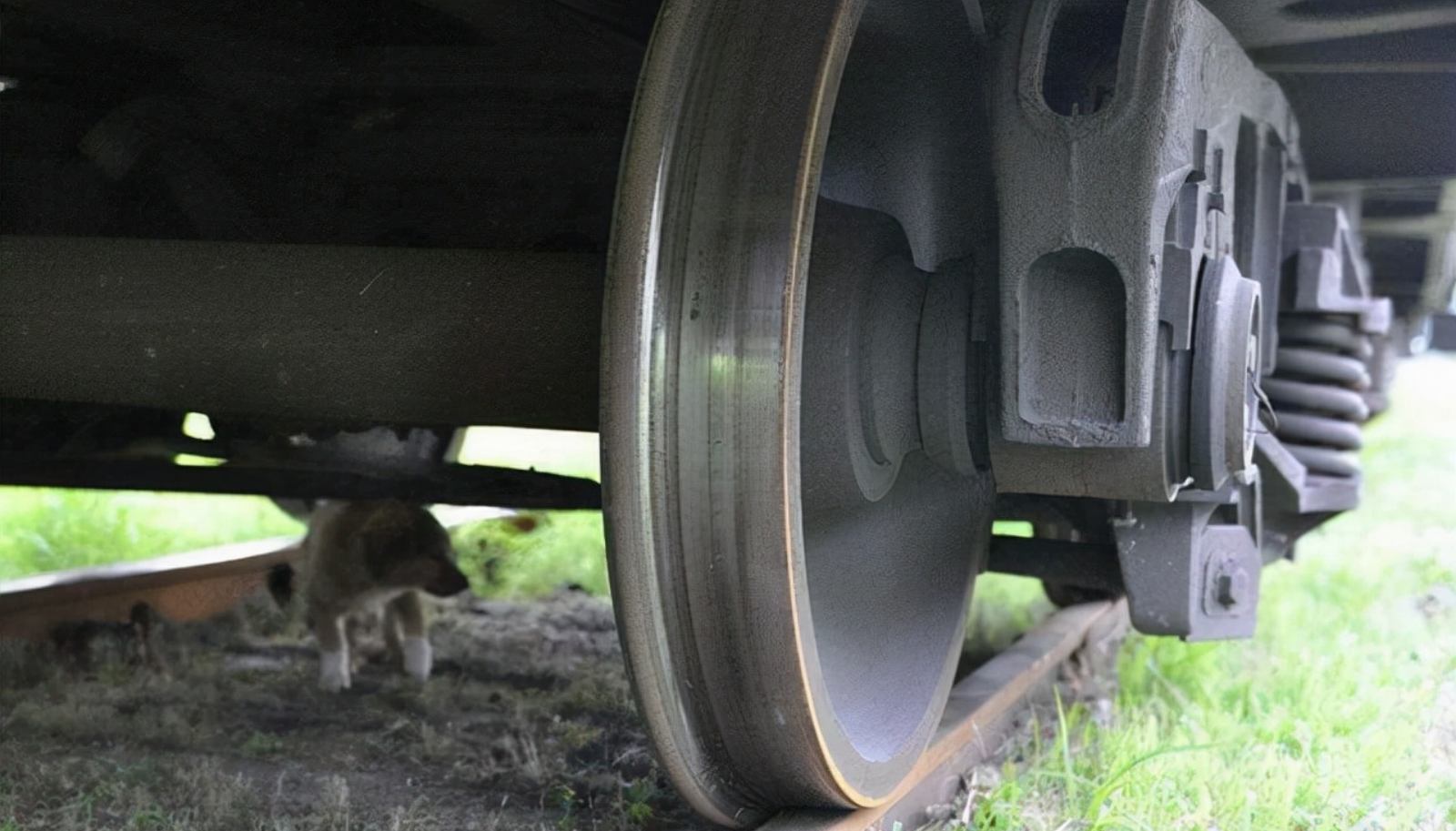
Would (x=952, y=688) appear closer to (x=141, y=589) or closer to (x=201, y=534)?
(x=141, y=589)

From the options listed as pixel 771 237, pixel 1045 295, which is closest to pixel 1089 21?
pixel 1045 295

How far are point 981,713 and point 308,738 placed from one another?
120 cm

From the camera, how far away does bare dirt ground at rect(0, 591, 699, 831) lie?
2.11 meters

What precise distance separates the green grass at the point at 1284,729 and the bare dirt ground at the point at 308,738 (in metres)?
0.63

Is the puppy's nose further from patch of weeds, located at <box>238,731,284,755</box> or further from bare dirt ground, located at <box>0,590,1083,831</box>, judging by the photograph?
patch of weeds, located at <box>238,731,284,755</box>

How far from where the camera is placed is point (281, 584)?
3564mm

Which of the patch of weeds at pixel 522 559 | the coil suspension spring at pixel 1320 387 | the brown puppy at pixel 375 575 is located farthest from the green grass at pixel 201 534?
the coil suspension spring at pixel 1320 387

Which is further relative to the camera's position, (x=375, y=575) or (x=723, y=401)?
(x=375, y=575)

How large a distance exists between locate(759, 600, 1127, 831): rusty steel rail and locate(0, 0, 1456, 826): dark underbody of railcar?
0.21ft

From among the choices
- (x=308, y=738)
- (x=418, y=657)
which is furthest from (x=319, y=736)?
(x=418, y=657)

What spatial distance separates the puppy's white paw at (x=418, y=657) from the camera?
3164 mm

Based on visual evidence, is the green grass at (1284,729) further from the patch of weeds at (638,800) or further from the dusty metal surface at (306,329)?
the dusty metal surface at (306,329)

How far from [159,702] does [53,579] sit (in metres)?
0.65

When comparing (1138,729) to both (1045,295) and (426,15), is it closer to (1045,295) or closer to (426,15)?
(1045,295)
